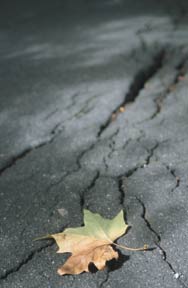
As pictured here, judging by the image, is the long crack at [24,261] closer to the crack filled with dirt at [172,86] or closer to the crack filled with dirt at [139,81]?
the crack filled with dirt at [139,81]

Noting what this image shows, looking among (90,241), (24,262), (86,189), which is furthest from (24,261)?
(86,189)

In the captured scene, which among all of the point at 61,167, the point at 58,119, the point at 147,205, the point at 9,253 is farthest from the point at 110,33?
the point at 9,253

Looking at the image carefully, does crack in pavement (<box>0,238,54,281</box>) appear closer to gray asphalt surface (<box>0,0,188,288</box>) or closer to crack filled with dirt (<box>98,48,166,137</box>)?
gray asphalt surface (<box>0,0,188,288</box>)

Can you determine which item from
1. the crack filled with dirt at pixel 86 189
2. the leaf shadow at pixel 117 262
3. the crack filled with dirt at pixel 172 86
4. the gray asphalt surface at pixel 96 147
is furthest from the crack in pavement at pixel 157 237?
the crack filled with dirt at pixel 172 86

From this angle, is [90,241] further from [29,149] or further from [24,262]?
[29,149]

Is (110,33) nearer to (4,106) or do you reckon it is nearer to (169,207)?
(4,106)
